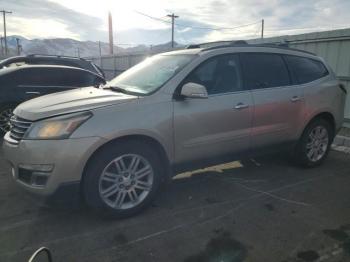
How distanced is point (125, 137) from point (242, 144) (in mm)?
1591

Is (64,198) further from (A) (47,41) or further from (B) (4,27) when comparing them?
(A) (47,41)

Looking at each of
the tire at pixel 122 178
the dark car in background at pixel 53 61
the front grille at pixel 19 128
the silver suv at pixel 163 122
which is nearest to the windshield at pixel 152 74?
the silver suv at pixel 163 122

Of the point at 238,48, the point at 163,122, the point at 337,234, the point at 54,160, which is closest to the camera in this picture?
the point at 54,160

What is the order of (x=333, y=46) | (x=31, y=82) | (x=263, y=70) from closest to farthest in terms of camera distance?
(x=263, y=70)
(x=31, y=82)
(x=333, y=46)

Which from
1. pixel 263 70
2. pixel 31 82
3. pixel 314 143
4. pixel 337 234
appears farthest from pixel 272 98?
pixel 31 82

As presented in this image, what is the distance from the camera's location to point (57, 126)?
3.05 metres

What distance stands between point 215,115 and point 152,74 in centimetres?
92

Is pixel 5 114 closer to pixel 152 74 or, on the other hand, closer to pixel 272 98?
pixel 152 74

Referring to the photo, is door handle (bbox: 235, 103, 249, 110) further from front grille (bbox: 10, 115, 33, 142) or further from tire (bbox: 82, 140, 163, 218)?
front grille (bbox: 10, 115, 33, 142)

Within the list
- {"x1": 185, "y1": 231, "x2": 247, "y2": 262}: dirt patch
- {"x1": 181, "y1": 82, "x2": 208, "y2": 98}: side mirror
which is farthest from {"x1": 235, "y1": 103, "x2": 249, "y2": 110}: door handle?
{"x1": 185, "y1": 231, "x2": 247, "y2": 262}: dirt patch

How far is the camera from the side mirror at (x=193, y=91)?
138 inches

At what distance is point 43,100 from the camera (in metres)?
3.75

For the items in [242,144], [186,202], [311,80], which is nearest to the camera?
[186,202]

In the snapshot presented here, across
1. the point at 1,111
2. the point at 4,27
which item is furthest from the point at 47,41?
the point at 1,111
